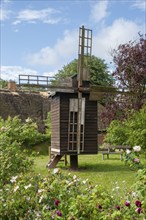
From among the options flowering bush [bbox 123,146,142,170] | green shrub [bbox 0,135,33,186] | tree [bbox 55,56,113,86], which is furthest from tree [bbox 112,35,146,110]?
tree [bbox 55,56,113,86]

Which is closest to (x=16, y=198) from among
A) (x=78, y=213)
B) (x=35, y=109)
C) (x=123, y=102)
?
(x=78, y=213)

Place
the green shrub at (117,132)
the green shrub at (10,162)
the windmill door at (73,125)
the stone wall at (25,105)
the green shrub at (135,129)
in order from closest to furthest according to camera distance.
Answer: the green shrub at (10,162) < the green shrub at (135,129) < the windmill door at (73,125) < the green shrub at (117,132) < the stone wall at (25,105)

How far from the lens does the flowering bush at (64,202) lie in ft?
14.1

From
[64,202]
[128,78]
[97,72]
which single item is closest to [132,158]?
[64,202]

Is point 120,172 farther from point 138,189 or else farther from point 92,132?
point 138,189

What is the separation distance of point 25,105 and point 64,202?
29600mm

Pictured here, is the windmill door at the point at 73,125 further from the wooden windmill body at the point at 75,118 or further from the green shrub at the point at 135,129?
the green shrub at the point at 135,129

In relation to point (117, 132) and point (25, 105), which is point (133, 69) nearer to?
point (117, 132)

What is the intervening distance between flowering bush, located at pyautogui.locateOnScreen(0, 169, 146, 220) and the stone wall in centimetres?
2651

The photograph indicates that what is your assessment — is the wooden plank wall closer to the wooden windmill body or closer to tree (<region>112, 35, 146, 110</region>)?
the wooden windmill body

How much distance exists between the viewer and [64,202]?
15.8 feet

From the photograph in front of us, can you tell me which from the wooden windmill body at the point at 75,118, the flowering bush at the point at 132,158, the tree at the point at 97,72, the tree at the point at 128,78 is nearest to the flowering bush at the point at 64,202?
the flowering bush at the point at 132,158

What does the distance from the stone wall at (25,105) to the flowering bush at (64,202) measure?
1044 inches

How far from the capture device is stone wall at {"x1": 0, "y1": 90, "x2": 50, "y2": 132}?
108 ft
